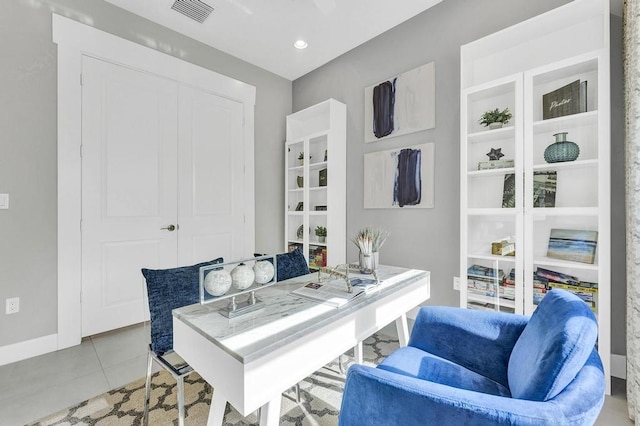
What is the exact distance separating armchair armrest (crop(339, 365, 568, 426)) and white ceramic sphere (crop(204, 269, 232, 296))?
53cm

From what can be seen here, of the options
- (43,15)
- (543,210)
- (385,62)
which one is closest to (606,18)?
(543,210)

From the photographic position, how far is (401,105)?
9.86 feet

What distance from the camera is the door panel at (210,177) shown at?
3.19 m

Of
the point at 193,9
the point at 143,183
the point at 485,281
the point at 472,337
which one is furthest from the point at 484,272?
the point at 193,9

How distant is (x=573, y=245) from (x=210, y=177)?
3253 millimetres

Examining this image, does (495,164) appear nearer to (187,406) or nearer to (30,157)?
(187,406)

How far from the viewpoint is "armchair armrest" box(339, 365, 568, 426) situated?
74 cm

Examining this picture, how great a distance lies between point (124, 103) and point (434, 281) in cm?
328

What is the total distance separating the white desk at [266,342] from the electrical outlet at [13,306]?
205cm

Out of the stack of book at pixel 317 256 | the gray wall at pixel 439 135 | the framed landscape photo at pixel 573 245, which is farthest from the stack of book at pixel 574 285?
the stack of book at pixel 317 256

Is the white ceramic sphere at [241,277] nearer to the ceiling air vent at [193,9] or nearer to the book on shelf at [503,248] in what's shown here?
the book on shelf at [503,248]

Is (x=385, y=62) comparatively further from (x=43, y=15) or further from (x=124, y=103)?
(x=43, y=15)

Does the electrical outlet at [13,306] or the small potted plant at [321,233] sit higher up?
the small potted plant at [321,233]

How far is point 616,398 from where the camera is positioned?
176 centimetres
